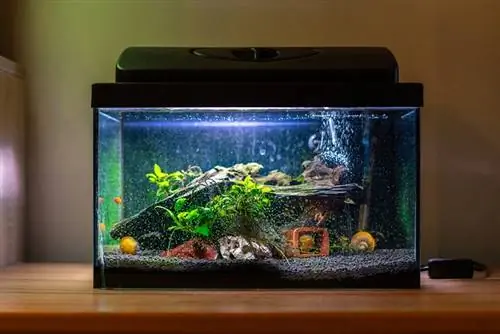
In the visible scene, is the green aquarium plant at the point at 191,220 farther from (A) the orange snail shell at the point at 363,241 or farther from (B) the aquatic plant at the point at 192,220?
(A) the orange snail shell at the point at 363,241

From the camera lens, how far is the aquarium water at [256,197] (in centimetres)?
95

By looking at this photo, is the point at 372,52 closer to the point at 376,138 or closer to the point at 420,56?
the point at 376,138

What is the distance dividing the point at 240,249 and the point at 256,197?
0.08 meters

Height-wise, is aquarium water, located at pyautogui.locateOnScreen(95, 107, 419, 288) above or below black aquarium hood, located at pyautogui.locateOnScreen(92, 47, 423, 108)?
below

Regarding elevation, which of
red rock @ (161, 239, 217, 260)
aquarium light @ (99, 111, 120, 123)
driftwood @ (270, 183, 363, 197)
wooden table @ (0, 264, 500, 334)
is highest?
aquarium light @ (99, 111, 120, 123)

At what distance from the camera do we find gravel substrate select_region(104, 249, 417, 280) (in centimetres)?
95

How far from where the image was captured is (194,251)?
97cm

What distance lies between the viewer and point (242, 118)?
0.97m
